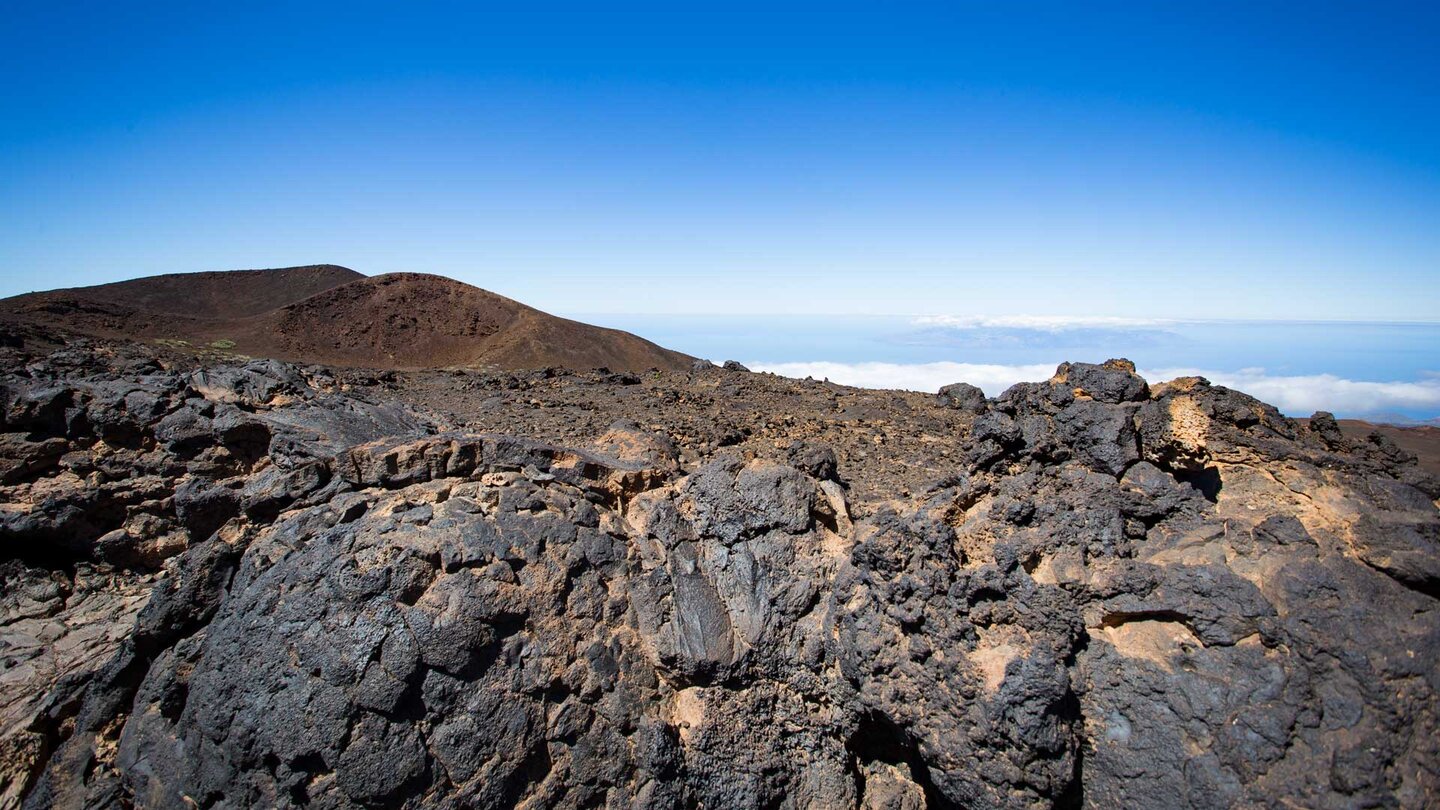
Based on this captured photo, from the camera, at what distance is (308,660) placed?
148 inches

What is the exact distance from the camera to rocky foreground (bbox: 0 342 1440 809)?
3281mm

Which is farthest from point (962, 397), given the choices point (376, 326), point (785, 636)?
point (376, 326)

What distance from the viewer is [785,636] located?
171 inches

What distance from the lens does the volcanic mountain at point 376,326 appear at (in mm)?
27016

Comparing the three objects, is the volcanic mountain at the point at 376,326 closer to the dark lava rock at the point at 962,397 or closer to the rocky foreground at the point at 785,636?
the dark lava rock at the point at 962,397

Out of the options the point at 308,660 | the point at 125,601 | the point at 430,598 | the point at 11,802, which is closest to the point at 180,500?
the point at 125,601

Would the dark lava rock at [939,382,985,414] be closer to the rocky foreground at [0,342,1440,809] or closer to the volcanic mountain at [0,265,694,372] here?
the rocky foreground at [0,342,1440,809]

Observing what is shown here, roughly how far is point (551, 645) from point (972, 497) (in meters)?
2.97

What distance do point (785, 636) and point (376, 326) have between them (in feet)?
106

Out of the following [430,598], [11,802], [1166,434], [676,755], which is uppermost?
[1166,434]

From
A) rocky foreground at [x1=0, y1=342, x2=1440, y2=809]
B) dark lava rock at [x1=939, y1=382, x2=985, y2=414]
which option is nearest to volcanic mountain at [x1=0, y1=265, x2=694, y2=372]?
dark lava rock at [x1=939, y1=382, x2=985, y2=414]

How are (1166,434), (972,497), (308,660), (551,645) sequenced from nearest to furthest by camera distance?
(308,660) < (551,645) < (1166,434) < (972,497)

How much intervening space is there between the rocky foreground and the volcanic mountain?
21.0m

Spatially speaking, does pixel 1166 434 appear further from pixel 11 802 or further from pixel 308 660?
pixel 11 802
